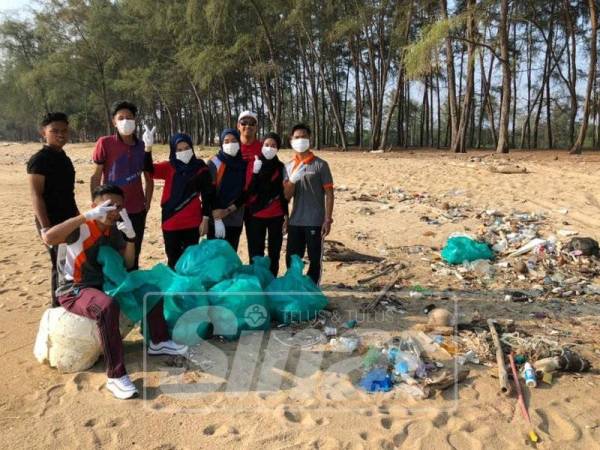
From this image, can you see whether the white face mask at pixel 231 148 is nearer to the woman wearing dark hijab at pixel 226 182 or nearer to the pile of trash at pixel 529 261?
the woman wearing dark hijab at pixel 226 182

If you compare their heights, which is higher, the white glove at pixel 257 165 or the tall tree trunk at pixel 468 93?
the tall tree trunk at pixel 468 93

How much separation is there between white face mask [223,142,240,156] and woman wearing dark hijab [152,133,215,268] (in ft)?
0.83

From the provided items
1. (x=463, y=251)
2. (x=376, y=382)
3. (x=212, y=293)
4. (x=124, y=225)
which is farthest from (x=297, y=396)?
(x=463, y=251)

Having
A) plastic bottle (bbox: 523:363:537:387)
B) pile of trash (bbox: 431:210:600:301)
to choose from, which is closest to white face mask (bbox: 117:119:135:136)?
plastic bottle (bbox: 523:363:537:387)

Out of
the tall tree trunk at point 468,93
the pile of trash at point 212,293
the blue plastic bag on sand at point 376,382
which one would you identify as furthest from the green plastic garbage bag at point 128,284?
the tall tree trunk at point 468,93

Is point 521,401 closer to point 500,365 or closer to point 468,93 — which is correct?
point 500,365

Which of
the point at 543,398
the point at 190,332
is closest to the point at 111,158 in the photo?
the point at 190,332

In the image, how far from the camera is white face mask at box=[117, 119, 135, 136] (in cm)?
385

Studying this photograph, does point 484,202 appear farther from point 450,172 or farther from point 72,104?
point 72,104

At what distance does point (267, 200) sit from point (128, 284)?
1.51 meters

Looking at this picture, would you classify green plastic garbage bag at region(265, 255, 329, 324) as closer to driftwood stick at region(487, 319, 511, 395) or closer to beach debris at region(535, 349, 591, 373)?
driftwood stick at region(487, 319, 511, 395)

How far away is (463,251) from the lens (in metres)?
5.80

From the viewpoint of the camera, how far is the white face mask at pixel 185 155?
13.0 feet

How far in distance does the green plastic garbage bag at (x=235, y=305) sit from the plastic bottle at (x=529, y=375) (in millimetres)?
2022
